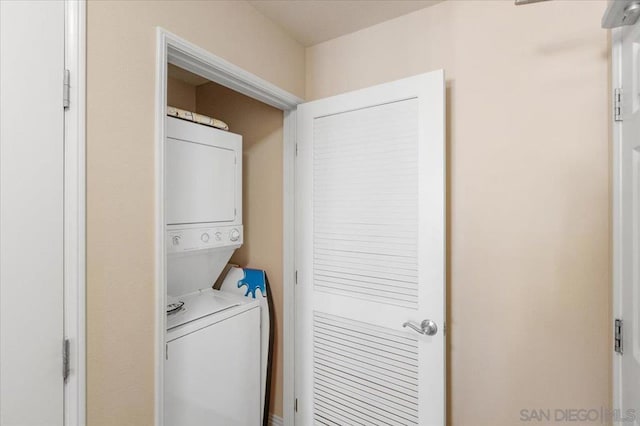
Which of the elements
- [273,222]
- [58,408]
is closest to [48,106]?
[58,408]

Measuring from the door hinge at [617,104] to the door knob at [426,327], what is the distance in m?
1.03

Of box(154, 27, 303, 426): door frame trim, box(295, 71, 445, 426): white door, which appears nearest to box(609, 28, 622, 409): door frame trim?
box(295, 71, 445, 426): white door

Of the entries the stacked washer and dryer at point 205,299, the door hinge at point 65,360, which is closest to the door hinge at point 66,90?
the stacked washer and dryer at point 205,299

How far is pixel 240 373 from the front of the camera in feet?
5.51

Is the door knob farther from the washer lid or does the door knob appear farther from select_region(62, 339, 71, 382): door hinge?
select_region(62, 339, 71, 382): door hinge

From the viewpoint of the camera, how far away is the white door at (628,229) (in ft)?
3.02

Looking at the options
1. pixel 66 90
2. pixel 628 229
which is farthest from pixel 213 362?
pixel 628 229

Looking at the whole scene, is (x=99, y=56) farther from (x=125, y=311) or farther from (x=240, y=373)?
(x=240, y=373)

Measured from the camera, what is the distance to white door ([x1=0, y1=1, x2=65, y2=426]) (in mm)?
773

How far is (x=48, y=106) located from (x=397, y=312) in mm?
1501

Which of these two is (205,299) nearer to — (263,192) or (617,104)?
(263,192)

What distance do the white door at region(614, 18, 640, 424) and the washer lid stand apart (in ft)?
5.53

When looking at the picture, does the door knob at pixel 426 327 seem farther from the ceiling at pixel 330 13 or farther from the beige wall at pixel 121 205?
the ceiling at pixel 330 13

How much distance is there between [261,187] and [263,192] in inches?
1.6
